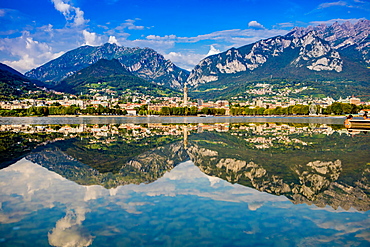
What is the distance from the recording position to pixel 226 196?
31.6 feet

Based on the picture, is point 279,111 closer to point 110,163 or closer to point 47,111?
point 47,111

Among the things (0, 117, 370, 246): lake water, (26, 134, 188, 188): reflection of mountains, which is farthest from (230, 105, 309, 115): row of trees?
(0, 117, 370, 246): lake water

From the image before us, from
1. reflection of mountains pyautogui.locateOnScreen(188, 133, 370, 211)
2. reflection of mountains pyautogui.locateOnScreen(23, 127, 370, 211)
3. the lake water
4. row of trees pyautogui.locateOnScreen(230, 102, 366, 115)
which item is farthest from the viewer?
row of trees pyautogui.locateOnScreen(230, 102, 366, 115)

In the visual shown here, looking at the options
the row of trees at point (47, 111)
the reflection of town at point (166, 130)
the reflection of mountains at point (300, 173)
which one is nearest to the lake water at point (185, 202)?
the reflection of mountains at point (300, 173)

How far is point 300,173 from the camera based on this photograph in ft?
41.3

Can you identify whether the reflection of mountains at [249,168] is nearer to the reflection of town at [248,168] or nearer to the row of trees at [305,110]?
the reflection of town at [248,168]

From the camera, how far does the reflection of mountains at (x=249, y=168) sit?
10.1 m

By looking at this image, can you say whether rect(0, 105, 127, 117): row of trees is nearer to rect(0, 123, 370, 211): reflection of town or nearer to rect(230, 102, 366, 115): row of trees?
rect(230, 102, 366, 115): row of trees

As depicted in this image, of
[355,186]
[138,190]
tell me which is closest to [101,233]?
[138,190]

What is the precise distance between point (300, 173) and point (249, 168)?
7.07 feet

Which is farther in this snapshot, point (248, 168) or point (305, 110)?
point (305, 110)

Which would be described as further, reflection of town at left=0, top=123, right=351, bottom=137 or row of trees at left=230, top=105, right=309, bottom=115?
row of trees at left=230, top=105, right=309, bottom=115

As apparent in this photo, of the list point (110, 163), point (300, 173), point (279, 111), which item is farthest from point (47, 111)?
point (300, 173)

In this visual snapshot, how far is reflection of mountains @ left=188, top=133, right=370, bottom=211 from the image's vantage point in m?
9.52
